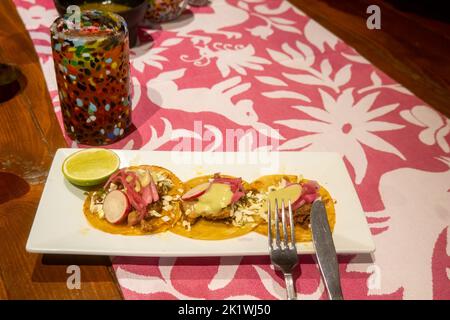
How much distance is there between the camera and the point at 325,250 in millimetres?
826

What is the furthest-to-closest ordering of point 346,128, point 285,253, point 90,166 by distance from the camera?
point 346,128
point 90,166
point 285,253

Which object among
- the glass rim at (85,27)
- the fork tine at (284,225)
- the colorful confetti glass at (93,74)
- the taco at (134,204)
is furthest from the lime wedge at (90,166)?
the fork tine at (284,225)

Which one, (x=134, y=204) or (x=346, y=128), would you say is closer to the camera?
(x=134, y=204)

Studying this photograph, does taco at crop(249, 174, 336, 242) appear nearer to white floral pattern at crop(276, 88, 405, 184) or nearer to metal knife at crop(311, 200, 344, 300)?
metal knife at crop(311, 200, 344, 300)

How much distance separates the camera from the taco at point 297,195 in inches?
34.6

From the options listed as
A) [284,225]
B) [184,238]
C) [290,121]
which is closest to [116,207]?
[184,238]

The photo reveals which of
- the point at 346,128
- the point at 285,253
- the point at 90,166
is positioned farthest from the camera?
the point at 346,128

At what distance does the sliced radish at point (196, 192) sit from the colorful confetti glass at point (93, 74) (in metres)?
0.32

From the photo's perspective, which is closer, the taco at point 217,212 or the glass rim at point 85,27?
the taco at point 217,212

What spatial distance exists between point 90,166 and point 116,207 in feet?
0.48

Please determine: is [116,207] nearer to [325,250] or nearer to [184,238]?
[184,238]

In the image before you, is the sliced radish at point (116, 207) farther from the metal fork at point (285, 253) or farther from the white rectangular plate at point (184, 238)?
the metal fork at point (285, 253)

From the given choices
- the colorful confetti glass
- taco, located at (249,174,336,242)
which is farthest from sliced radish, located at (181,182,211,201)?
the colorful confetti glass

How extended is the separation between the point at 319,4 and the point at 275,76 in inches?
24.5
